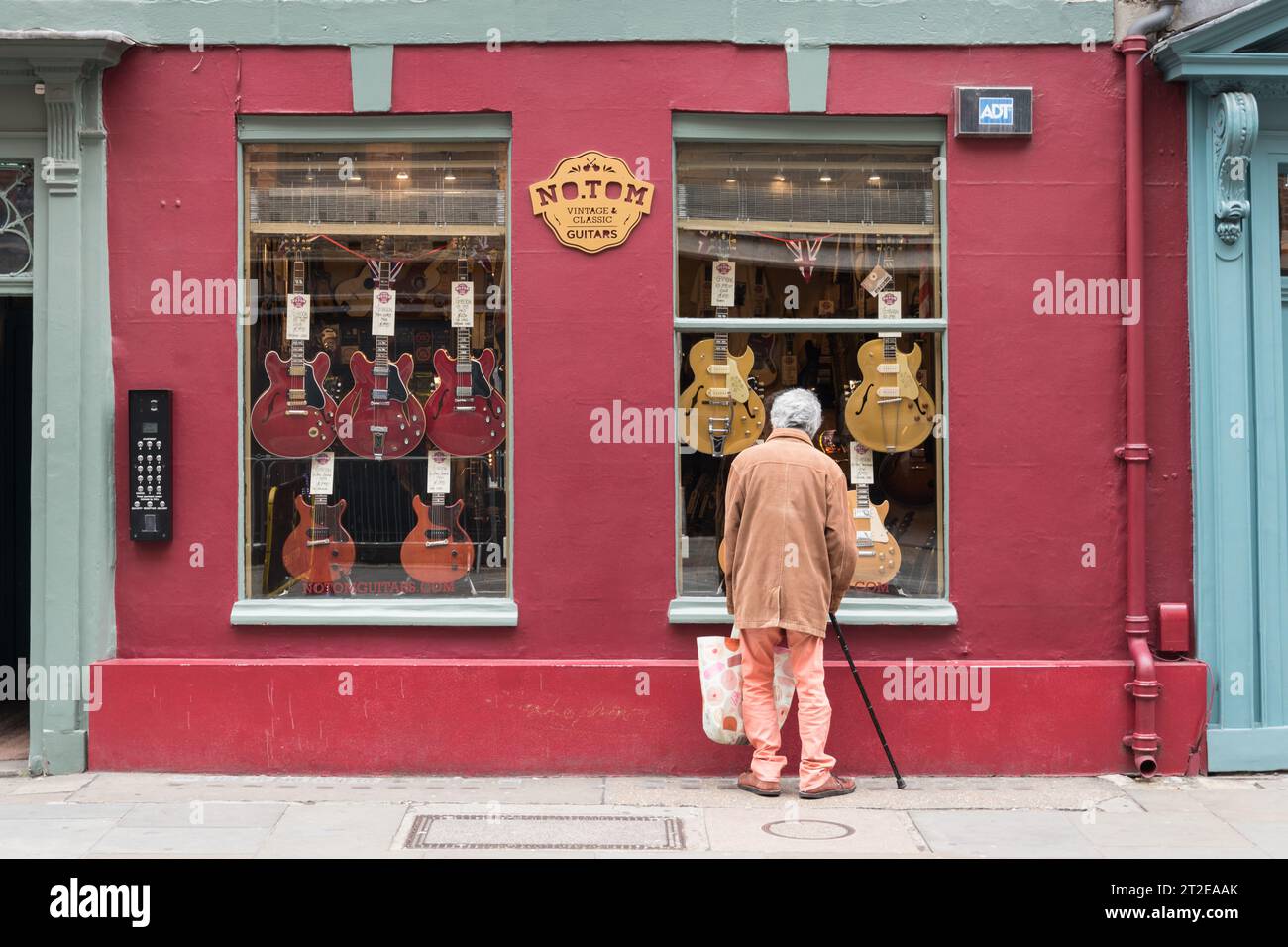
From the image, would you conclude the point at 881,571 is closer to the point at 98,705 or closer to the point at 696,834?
the point at 696,834

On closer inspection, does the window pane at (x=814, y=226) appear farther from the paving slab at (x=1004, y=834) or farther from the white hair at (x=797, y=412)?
the paving slab at (x=1004, y=834)

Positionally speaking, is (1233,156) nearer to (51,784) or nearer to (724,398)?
(724,398)

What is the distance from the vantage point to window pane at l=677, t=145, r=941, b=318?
27.0 ft

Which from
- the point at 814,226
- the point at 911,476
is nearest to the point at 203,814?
the point at 911,476

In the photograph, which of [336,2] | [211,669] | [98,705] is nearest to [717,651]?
[211,669]

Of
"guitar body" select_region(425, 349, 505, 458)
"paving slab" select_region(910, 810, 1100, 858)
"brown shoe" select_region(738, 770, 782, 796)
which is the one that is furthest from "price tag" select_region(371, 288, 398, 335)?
"paving slab" select_region(910, 810, 1100, 858)

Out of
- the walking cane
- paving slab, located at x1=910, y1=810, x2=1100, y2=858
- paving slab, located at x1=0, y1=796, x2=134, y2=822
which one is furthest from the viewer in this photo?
the walking cane

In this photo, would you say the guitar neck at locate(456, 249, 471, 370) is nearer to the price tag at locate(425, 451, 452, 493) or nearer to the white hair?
the price tag at locate(425, 451, 452, 493)

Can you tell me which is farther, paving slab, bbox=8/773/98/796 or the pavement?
paving slab, bbox=8/773/98/796

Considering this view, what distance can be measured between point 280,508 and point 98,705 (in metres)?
1.46

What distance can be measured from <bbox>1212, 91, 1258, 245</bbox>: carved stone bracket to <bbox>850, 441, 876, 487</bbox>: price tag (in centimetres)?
230

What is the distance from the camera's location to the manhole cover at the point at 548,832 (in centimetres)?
662

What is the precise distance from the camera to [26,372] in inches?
389

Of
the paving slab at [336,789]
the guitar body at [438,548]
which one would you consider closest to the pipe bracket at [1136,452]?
the paving slab at [336,789]
